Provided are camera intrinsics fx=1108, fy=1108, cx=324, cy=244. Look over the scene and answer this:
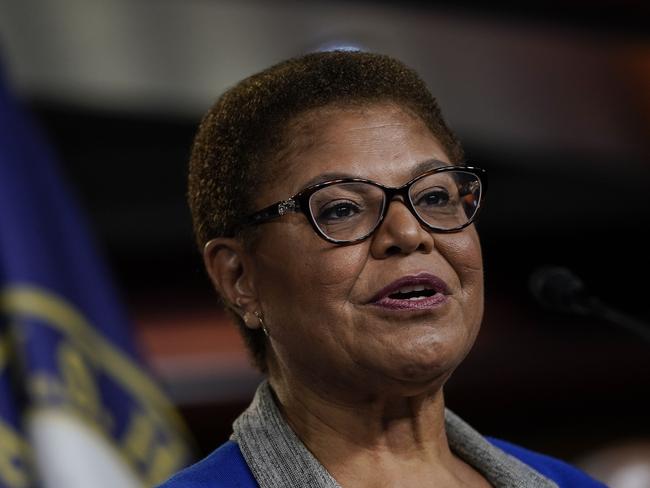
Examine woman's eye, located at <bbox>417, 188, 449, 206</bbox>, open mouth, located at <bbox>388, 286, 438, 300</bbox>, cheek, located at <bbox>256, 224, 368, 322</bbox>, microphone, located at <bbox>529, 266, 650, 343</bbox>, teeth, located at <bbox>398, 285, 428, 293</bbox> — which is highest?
woman's eye, located at <bbox>417, 188, 449, 206</bbox>

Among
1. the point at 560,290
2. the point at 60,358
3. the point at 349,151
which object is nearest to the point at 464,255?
the point at 349,151

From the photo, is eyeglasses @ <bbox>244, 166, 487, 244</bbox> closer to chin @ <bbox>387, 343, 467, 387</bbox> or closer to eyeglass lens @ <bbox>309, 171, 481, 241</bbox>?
→ eyeglass lens @ <bbox>309, 171, 481, 241</bbox>

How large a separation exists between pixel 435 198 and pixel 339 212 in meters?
0.16

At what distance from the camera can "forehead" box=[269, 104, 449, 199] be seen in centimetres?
172

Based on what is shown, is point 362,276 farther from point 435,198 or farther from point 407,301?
point 435,198

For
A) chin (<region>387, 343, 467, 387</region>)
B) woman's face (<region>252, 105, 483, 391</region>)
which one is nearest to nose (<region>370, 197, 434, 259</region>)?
woman's face (<region>252, 105, 483, 391</region>)

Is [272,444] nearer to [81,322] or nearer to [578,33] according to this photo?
[81,322]

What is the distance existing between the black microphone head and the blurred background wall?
9.89 feet

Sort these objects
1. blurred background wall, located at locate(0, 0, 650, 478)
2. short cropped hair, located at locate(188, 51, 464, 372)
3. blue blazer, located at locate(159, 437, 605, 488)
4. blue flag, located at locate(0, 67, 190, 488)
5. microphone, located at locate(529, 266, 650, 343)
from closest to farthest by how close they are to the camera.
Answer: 1. blue blazer, located at locate(159, 437, 605, 488)
2. short cropped hair, located at locate(188, 51, 464, 372)
3. microphone, located at locate(529, 266, 650, 343)
4. blue flag, located at locate(0, 67, 190, 488)
5. blurred background wall, located at locate(0, 0, 650, 478)

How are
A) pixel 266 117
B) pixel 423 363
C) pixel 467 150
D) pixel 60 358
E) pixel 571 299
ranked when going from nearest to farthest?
pixel 423 363 < pixel 266 117 < pixel 571 299 < pixel 60 358 < pixel 467 150

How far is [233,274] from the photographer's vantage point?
6.06ft

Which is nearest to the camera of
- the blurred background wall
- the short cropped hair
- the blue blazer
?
the blue blazer

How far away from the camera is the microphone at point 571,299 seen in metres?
2.00

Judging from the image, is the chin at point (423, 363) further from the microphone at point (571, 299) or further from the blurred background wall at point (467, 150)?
the blurred background wall at point (467, 150)
